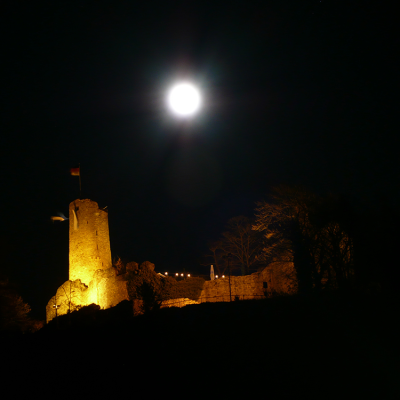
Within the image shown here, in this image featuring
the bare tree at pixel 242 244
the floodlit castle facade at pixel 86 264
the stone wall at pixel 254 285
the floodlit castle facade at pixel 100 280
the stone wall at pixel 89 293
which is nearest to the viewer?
the stone wall at pixel 254 285

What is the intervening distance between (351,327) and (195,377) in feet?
20.5

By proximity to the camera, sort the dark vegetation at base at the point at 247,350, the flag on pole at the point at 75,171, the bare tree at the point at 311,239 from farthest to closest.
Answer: the flag on pole at the point at 75,171 < the bare tree at the point at 311,239 < the dark vegetation at base at the point at 247,350

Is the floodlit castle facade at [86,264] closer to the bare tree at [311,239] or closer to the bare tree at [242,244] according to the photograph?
the bare tree at [242,244]

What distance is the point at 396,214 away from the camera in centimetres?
1688

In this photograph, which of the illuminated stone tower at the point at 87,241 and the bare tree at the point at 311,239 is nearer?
the bare tree at the point at 311,239

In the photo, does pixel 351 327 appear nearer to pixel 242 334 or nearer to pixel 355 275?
pixel 242 334

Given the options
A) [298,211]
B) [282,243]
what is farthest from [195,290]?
[298,211]

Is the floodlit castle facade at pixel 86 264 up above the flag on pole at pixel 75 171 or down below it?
below

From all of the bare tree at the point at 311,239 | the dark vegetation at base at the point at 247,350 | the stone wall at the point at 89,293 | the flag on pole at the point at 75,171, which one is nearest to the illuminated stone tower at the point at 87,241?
the stone wall at the point at 89,293

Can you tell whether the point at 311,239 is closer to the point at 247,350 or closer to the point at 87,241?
the point at 247,350

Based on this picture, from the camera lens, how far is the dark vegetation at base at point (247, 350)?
1002cm

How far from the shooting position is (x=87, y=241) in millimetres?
33156

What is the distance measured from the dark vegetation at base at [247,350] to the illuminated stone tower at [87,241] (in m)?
15.0

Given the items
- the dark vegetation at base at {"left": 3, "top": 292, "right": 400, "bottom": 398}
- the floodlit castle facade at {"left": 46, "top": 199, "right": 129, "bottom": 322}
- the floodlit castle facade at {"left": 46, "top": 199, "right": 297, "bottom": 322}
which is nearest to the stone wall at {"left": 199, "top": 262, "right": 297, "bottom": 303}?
the floodlit castle facade at {"left": 46, "top": 199, "right": 297, "bottom": 322}
